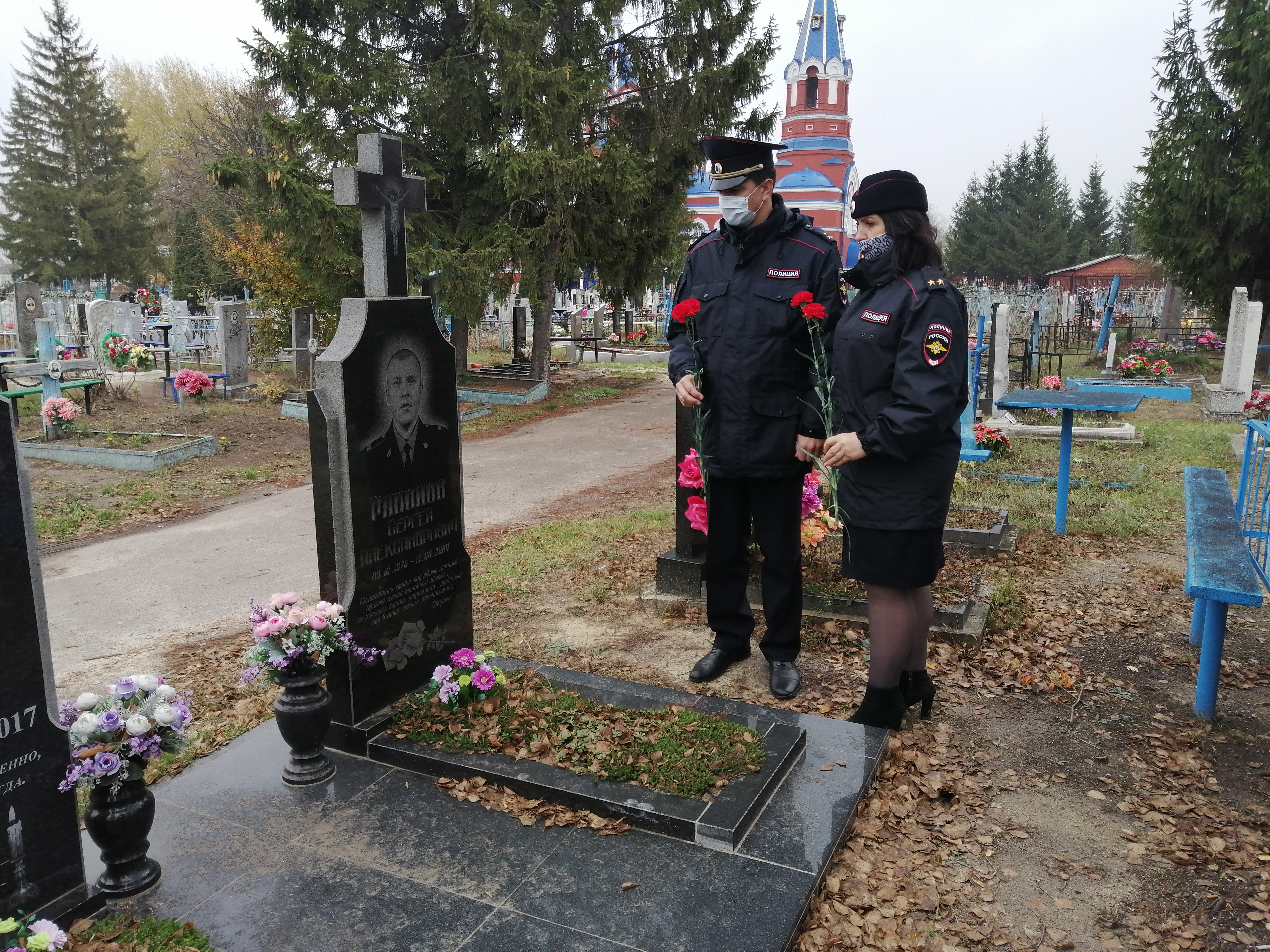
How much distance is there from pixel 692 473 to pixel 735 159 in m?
1.65

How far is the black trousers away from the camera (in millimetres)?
3936

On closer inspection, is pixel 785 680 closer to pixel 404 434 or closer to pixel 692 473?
pixel 692 473

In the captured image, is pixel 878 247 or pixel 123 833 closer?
pixel 123 833

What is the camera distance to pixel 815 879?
8.87ft

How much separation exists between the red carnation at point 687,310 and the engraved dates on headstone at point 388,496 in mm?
940

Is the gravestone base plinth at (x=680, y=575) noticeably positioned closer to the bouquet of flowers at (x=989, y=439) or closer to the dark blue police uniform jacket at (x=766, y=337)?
the dark blue police uniform jacket at (x=766, y=337)

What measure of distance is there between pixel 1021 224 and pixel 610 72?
43.2m

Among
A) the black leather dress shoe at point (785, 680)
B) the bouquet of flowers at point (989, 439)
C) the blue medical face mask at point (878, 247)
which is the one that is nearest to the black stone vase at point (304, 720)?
the black leather dress shoe at point (785, 680)

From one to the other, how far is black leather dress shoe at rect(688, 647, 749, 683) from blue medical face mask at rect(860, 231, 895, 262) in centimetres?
185

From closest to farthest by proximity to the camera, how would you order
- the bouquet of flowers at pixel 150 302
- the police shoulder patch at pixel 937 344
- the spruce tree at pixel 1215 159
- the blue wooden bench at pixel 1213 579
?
the police shoulder patch at pixel 937 344, the blue wooden bench at pixel 1213 579, the spruce tree at pixel 1215 159, the bouquet of flowers at pixel 150 302

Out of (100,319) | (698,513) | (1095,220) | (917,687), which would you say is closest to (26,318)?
(100,319)

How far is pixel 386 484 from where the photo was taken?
360 cm

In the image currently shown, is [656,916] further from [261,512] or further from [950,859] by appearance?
[261,512]

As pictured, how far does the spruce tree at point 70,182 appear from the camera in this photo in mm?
41125
